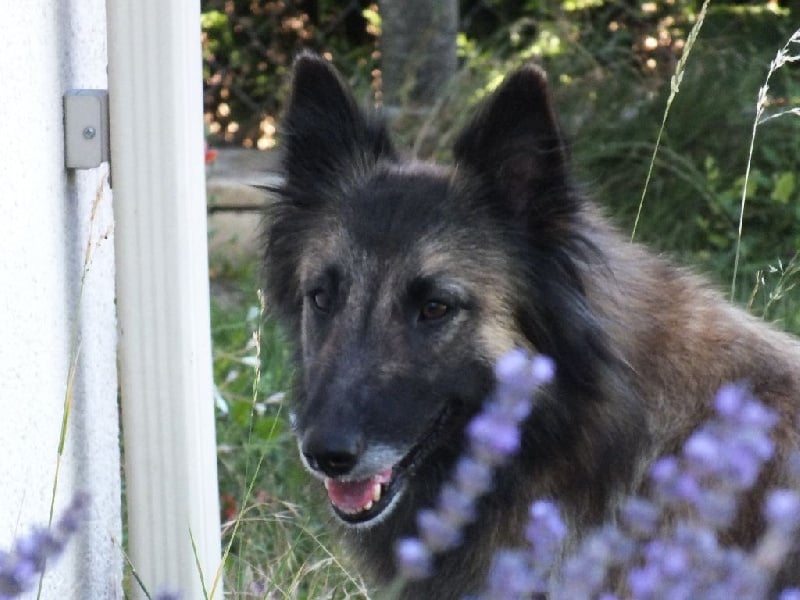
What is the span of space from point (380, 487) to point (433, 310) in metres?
0.40

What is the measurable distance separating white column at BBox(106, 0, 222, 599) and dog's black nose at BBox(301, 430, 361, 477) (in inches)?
12.2

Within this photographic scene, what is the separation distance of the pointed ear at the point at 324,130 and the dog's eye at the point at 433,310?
0.55 metres

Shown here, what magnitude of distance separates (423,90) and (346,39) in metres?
1.77

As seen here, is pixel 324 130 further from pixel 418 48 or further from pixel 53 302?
pixel 418 48

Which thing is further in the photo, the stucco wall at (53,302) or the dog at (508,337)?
the dog at (508,337)

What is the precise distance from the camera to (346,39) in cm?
847

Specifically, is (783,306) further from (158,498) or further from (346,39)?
(346,39)

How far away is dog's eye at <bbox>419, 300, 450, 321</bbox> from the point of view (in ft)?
9.14

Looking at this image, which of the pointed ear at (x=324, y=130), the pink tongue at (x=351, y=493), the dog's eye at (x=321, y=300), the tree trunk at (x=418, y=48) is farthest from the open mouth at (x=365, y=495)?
the tree trunk at (x=418, y=48)

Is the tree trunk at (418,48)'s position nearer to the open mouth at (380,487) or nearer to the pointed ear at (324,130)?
the pointed ear at (324,130)

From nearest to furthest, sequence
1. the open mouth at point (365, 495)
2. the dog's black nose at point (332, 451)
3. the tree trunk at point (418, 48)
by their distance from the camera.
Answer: the dog's black nose at point (332, 451) → the open mouth at point (365, 495) → the tree trunk at point (418, 48)

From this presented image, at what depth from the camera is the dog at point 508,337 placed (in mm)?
2736

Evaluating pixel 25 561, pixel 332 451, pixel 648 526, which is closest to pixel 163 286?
pixel 332 451

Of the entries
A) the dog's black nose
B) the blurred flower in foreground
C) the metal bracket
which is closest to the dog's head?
the dog's black nose
